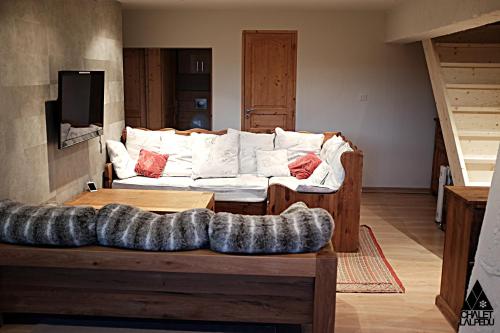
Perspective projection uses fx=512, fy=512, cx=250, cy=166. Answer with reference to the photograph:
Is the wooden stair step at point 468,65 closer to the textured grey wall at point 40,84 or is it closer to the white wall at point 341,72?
the white wall at point 341,72

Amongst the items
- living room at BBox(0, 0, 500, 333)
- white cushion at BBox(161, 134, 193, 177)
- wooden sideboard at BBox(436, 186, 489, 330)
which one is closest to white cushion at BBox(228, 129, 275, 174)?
living room at BBox(0, 0, 500, 333)

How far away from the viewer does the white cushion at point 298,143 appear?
232 inches

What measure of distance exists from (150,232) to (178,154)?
330 centimetres

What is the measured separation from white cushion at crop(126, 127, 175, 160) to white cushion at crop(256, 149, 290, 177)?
44.5 inches

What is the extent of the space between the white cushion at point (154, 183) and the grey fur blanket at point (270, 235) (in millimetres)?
2742

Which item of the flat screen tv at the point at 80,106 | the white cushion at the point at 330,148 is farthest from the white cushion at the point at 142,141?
the white cushion at the point at 330,148

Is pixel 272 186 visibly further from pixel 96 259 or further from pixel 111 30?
pixel 111 30

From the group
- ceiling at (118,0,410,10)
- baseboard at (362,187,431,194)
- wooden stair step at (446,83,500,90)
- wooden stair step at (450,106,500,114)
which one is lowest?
baseboard at (362,187,431,194)

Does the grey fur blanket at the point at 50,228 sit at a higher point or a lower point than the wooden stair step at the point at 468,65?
lower

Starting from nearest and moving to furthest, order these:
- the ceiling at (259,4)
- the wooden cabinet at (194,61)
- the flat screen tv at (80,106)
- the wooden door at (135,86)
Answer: the flat screen tv at (80,106), the ceiling at (259,4), the wooden door at (135,86), the wooden cabinet at (194,61)

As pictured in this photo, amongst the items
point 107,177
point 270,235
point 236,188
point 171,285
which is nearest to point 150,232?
point 171,285

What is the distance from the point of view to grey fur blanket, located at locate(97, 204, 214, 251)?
104 inches

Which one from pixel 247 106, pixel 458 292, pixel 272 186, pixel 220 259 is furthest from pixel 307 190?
pixel 247 106

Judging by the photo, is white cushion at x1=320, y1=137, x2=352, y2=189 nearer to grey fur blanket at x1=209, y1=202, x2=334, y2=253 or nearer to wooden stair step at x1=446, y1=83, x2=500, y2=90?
wooden stair step at x1=446, y1=83, x2=500, y2=90
